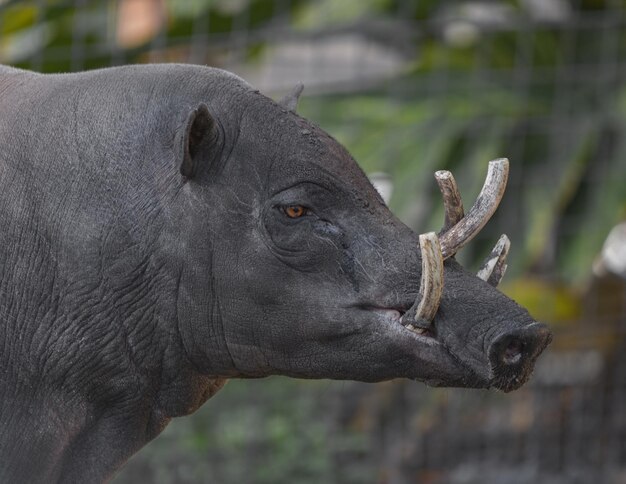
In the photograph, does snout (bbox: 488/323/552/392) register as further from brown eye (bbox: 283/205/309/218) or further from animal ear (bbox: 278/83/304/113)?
animal ear (bbox: 278/83/304/113)

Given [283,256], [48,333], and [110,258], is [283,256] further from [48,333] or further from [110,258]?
[48,333]

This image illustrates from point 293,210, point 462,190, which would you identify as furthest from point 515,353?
point 462,190

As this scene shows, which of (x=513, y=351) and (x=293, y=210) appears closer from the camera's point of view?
(x=513, y=351)

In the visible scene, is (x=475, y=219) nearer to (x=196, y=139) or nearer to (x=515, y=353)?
(x=515, y=353)

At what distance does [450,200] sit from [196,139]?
58 cm

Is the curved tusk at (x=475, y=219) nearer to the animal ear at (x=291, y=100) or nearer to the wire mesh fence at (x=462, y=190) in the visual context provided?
the animal ear at (x=291, y=100)

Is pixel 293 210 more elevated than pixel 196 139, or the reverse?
pixel 196 139

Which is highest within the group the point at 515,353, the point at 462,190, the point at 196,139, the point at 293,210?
the point at 196,139

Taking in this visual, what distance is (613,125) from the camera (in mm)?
7746

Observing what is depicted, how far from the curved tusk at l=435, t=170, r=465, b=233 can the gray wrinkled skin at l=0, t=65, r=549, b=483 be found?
0.30 feet

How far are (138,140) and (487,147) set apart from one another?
187 inches

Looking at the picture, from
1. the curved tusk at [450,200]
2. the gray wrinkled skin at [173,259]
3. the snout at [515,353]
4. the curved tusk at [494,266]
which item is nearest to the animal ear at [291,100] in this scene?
the gray wrinkled skin at [173,259]

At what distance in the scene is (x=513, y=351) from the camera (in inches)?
107

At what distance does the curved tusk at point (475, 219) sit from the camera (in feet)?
9.35
